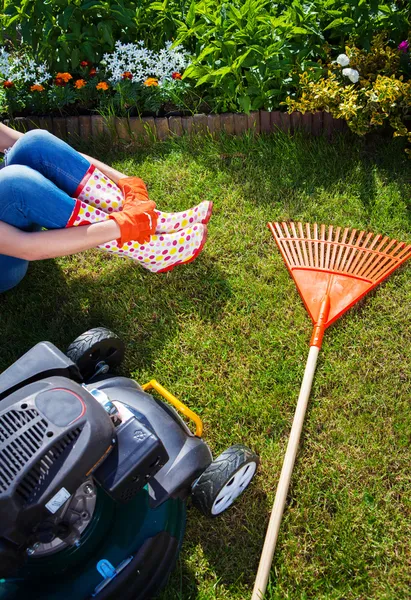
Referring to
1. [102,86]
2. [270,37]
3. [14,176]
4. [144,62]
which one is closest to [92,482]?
[14,176]

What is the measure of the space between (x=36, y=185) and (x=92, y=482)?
3.92ft

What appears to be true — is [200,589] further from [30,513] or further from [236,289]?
[236,289]

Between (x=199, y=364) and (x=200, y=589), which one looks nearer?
(x=200, y=589)

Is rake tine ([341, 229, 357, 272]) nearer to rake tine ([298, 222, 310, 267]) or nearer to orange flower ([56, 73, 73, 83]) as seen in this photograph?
rake tine ([298, 222, 310, 267])

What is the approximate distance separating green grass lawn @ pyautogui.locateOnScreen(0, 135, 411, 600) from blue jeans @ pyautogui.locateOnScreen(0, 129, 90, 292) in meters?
0.45

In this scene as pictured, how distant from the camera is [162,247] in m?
2.61

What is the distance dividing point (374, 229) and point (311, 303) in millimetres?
566

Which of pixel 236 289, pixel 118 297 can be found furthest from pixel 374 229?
pixel 118 297

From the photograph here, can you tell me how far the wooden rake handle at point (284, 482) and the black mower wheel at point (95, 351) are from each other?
2.52 feet

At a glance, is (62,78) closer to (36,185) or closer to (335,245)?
(36,185)

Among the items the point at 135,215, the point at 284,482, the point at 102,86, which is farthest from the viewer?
the point at 102,86

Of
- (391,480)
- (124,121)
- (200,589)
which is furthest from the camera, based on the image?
(124,121)

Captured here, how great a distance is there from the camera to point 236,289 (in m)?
2.73

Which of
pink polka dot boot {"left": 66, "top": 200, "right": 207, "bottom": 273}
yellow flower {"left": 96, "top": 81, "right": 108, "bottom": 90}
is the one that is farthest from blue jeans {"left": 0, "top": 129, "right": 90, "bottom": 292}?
yellow flower {"left": 96, "top": 81, "right": 108, "bottom": 90}
